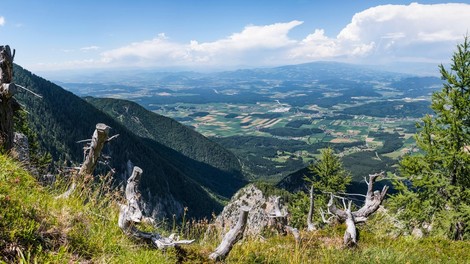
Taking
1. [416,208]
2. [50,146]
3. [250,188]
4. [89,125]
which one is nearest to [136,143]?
[89,125]

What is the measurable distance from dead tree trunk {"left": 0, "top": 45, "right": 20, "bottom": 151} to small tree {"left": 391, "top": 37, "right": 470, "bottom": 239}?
19.3 metres

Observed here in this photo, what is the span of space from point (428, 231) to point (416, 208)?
1.64 metres

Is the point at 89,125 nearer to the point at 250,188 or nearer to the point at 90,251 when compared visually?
the point at 250,188

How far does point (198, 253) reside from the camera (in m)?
6.07

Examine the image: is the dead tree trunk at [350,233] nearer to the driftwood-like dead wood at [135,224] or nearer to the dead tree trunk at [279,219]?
the dead tree trunk at [279,219]

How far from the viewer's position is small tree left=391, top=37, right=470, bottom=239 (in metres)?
18.2

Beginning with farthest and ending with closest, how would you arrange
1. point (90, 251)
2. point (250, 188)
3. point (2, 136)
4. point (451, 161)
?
1. point (250, 188)
2. point (451, 161)
3. point (2, 136)
4. point (90, 251)

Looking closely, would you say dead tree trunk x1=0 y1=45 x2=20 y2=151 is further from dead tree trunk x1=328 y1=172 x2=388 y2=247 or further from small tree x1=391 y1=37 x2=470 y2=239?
small tree x1=391 y1=37 x2=470 y2=239

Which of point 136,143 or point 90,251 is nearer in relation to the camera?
point 90,251

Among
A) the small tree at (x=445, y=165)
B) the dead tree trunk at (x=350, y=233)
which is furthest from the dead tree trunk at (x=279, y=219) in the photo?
the small tree at (x=445, y=165)

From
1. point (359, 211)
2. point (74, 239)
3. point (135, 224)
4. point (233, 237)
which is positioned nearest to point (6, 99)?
point (135, 224)

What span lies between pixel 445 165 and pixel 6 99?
809 inches

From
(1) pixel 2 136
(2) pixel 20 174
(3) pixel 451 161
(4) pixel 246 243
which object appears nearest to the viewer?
(2) pixel 20 174

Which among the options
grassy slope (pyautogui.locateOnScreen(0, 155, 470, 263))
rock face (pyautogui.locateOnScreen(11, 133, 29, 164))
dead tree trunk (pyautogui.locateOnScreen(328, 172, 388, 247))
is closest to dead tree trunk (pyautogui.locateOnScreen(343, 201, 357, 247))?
dead tree trunk (pyautogui.locateOnScreen(328, 172, 388, 247))
